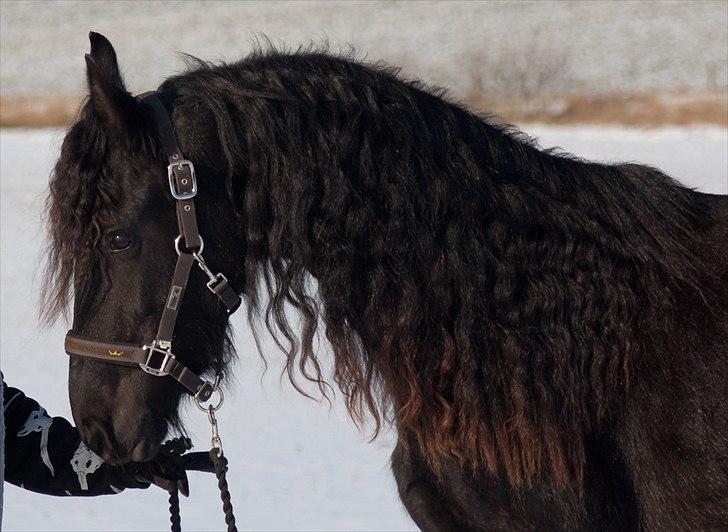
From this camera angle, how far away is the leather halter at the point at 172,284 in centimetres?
191

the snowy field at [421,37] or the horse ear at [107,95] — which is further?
the snowy field at [421,37]

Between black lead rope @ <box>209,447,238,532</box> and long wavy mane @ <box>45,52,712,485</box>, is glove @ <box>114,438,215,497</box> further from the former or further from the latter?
long wavy mane @ <box>45,52,712,485</box>

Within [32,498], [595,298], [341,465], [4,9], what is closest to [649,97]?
[341,465]

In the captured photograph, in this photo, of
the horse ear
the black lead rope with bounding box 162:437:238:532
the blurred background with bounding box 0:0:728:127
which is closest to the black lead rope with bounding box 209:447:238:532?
the black lead rope with bounding box 162:437:238:532

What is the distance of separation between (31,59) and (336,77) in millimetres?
13729

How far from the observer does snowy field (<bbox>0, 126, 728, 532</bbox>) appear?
411cm

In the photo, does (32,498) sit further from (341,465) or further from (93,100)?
(93,100)

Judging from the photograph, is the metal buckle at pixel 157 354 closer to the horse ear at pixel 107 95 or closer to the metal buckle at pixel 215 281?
the metal buckle at pixel 215 281

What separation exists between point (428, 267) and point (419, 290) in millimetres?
52

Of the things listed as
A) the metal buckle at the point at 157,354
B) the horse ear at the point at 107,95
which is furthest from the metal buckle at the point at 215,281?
the horse ear at the point at 107,95

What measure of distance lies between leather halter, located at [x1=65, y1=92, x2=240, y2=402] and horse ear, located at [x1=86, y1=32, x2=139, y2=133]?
0.05 meters

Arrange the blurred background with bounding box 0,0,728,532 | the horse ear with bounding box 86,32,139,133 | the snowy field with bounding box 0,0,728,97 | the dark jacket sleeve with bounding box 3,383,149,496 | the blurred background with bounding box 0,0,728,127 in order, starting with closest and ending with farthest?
the horse ear with bounding box 86,32,139,133
the dark jacket sleeve with bounding box 3,383,149,496
the blurred background with bounding box 0,0,728,532
the blurred background with bounding box 0,0,728,127
the snowy field with bounding box 0,0,728,97

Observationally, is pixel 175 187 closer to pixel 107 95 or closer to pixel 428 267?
pixel 107 95

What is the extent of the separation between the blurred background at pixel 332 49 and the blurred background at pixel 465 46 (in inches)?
1.1
